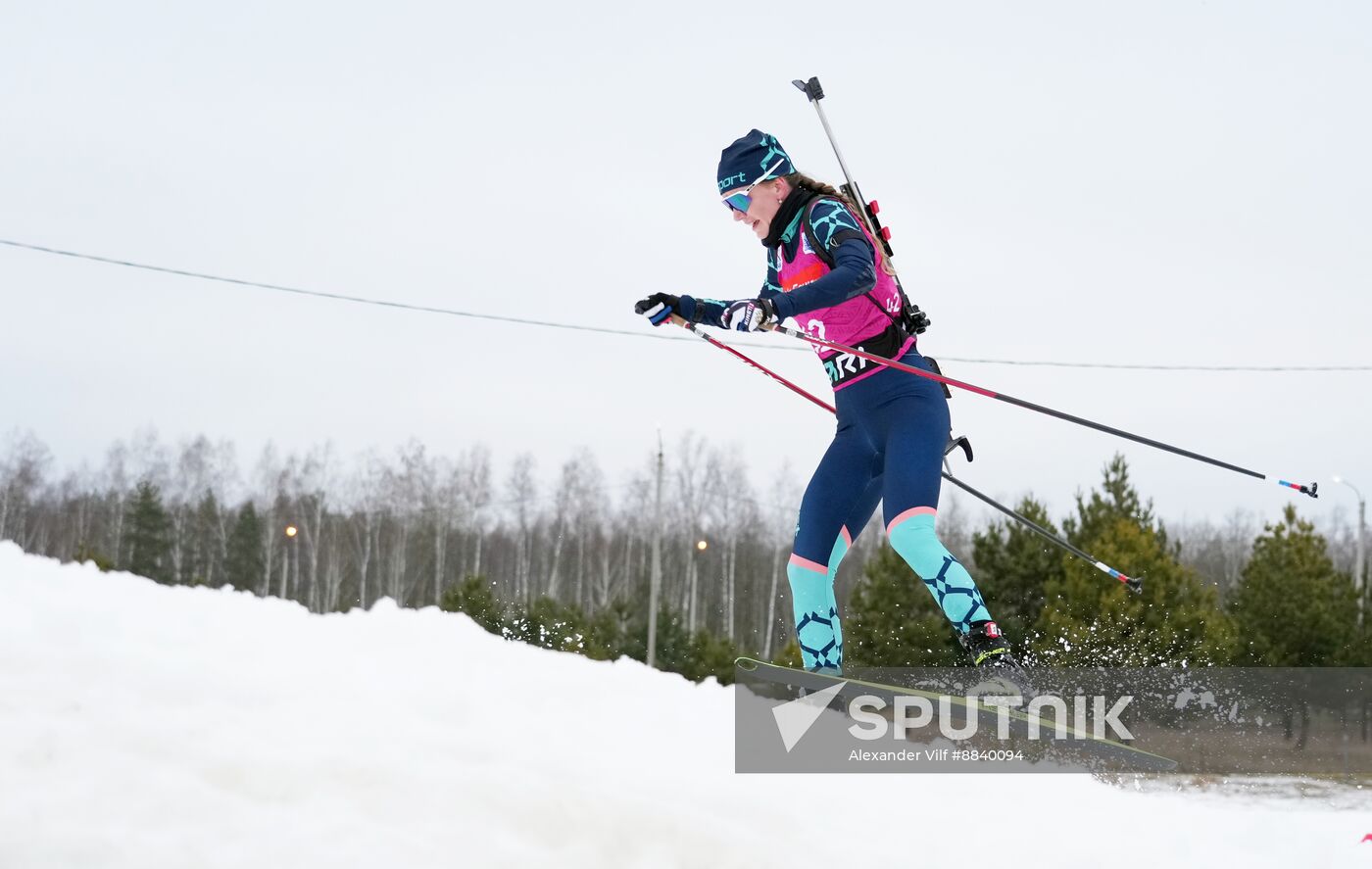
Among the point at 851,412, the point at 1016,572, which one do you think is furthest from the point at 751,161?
the point at 1016,572

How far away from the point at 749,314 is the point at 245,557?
44575mm

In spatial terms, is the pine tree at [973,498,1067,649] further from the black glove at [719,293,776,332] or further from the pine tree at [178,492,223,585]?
the pine tree at [178,492,223,585]

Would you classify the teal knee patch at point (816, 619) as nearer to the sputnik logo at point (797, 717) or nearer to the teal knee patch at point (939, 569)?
the sputnik logo at point (797, 717)

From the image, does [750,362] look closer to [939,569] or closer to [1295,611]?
[939,569]

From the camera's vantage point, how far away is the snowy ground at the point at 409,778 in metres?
2.06

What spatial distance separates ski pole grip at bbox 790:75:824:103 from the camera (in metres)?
4.30

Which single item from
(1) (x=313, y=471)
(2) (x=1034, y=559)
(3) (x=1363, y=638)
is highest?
(1) (x=313, y=471)

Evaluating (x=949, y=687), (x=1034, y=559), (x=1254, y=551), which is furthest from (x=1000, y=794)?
(x=1254, y=551)

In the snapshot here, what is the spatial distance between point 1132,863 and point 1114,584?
1347 centimetres

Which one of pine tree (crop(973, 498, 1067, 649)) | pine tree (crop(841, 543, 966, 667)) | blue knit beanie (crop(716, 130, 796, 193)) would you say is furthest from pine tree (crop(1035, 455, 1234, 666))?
blue knit beanie (crop(716, 130, 796, 193))

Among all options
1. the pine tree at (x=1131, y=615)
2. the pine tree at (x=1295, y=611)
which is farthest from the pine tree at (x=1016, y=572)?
the pine tree at (x=1295, y=611)

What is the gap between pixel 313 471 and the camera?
170ft

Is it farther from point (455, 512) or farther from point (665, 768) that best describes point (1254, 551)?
point (455, 512)

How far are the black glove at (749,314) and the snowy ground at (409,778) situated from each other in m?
1.47
